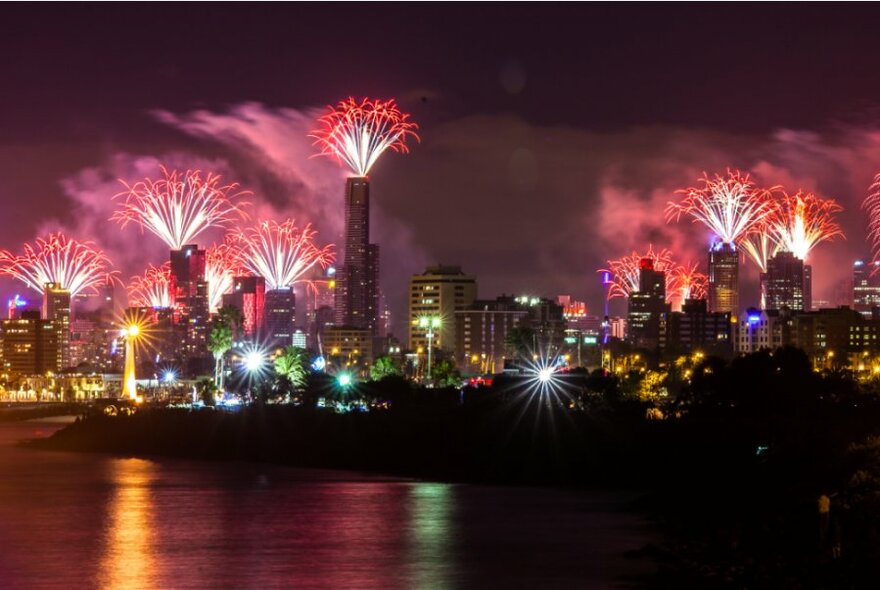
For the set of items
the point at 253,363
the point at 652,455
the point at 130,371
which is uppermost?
the point at 253,363

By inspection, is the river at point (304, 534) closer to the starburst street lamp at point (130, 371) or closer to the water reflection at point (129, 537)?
the water reflection at point (129, 537)

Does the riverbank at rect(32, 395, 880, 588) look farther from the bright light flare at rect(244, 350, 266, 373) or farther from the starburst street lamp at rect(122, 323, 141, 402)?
the starburst street lamp at rect(122, 323, 141, 402)

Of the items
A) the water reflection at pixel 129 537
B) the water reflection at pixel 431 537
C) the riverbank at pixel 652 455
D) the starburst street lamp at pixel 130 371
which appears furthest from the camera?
the starburst street lamp at pixel 130 371

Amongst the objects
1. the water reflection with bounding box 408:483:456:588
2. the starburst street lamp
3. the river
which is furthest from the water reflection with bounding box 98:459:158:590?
the starburst street lamp

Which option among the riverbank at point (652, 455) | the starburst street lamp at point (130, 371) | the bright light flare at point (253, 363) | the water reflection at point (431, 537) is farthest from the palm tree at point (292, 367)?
the water reflection at point (431, 537)

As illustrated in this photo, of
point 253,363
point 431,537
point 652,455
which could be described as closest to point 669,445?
point 652,455

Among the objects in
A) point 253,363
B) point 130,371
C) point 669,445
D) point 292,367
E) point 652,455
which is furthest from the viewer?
point 130,371

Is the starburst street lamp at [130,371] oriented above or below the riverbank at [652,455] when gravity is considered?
above

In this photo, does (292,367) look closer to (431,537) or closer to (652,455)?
(652,455)
